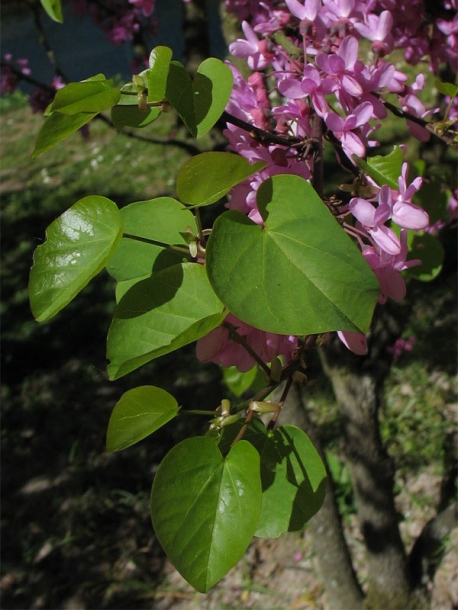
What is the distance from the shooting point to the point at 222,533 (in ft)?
1.55

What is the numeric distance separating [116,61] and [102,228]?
7126 mm

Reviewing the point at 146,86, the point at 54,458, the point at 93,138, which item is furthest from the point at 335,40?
the point at 93,138

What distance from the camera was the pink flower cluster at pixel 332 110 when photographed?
560 mm

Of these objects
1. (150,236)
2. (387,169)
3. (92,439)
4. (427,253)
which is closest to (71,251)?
(150,236)

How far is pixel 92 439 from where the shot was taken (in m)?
2.75

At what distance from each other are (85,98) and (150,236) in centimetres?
13

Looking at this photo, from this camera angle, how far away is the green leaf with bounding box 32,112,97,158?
49 centimetres

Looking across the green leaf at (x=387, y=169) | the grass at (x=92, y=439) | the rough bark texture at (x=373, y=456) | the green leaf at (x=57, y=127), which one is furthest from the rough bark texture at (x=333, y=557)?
the green leaf at (x=57, y=127)

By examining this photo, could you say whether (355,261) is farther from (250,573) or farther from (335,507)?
(250,573)

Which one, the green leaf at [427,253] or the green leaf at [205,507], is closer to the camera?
the green leaf at [205,507]

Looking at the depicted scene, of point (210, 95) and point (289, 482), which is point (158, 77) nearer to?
point (210, 95)

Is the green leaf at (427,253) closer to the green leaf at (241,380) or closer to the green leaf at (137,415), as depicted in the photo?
the green leaf at (241,380)

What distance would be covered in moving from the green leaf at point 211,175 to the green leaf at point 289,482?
0.24 meters

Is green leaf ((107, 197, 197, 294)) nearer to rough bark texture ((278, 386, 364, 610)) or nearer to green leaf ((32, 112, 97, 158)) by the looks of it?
green leaf ((32, 112, 97, 158))
